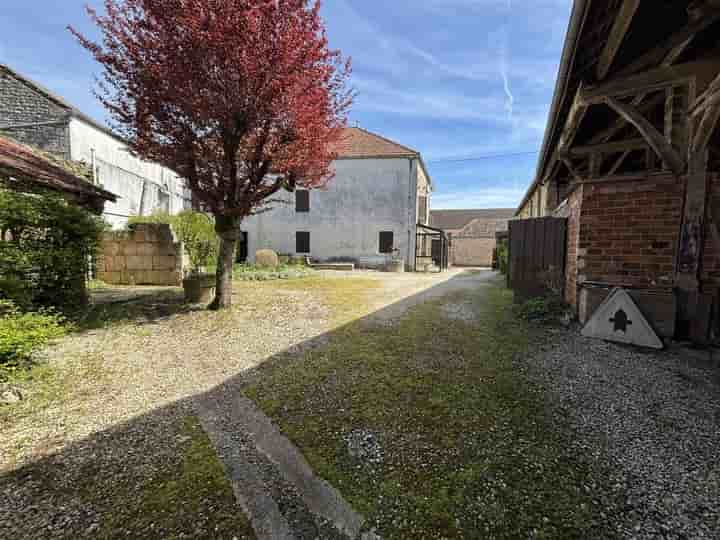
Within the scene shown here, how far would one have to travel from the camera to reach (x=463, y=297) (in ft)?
26.6

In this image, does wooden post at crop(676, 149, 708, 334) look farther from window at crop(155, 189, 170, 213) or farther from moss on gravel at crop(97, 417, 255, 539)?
window at crop(155, 189, 170, 213)

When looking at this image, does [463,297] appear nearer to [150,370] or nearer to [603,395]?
[603,395]

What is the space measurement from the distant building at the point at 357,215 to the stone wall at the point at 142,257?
413 inches

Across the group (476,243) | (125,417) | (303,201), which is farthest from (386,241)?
(476,243)

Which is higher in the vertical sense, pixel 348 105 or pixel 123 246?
pixel 348 105

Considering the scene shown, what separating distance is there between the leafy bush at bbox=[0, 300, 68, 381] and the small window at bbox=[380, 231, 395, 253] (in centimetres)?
1646

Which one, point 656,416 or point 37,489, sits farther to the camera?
point 656,416

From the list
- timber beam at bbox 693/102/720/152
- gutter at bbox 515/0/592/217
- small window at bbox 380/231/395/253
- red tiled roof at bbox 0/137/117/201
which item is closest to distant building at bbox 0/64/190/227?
red tiled roof at bbox 0/137/117/201

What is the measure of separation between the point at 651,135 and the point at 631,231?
117 centimetres

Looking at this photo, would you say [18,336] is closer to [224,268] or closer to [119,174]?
[224,268]

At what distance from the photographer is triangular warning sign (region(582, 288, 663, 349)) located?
3.86 metres

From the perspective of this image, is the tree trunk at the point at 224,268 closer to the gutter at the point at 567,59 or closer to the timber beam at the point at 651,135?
the gutter at the point at 567,59

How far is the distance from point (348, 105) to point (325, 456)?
6143 mm

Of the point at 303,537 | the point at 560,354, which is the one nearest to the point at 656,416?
the point at 560,354
